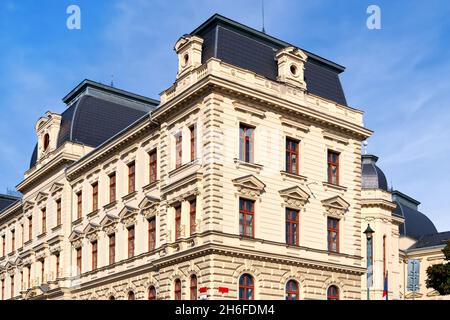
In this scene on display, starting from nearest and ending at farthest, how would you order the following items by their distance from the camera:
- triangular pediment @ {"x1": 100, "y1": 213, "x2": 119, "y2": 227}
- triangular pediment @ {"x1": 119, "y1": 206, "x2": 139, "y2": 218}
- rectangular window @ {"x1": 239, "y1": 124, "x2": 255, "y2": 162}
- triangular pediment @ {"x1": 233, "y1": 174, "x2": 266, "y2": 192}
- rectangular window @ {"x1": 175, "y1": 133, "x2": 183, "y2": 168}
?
triangular pediment @ {"x1": 233, "y1": 174, "x2": 266, "y2": 192} < rectangular window @ {"x1": 239, "y1": 124, "x2": 255, "y2": 162} < rectangular window @ {"x1": 175, "y1": 133, "x2": 183, "y2": 168} < triangular pediment @ {"x1": 119, "y1": 206, "x2": 139, "y2": 218} < triangular pediment @ {"x1": 100, "y1": 213, "x2": 119, "y2": 227}

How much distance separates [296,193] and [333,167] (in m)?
4.47

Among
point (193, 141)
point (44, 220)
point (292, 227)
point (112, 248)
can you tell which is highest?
point (193, 141)

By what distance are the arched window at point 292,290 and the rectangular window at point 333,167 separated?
7.17m

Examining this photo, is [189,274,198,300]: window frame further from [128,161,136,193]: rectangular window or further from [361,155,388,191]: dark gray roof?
[361,155,388,191]: dark gray roof

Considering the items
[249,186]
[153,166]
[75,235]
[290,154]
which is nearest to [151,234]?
[153,166]

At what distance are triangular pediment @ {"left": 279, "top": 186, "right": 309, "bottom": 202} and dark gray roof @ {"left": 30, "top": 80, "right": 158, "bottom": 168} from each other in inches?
813

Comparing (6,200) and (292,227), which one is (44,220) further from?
(292,227)

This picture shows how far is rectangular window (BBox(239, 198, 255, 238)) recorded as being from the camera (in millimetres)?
37844

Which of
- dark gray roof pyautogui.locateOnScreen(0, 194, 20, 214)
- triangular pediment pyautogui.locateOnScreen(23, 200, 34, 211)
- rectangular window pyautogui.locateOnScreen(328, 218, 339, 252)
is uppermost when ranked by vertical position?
dark gray roof pyautogui.locateOnScreen(0, 194, 20, 214)

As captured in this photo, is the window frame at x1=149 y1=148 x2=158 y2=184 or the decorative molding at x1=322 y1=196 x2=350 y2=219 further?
the window frame at x1=149 y1=148 x2=158 y2=184

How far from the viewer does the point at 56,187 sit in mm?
55344

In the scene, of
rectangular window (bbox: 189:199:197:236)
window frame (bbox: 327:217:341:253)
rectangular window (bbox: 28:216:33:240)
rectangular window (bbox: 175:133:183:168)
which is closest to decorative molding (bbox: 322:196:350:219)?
window frame (bbox: 327:217:341:253)

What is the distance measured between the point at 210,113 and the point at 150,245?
1000cm
